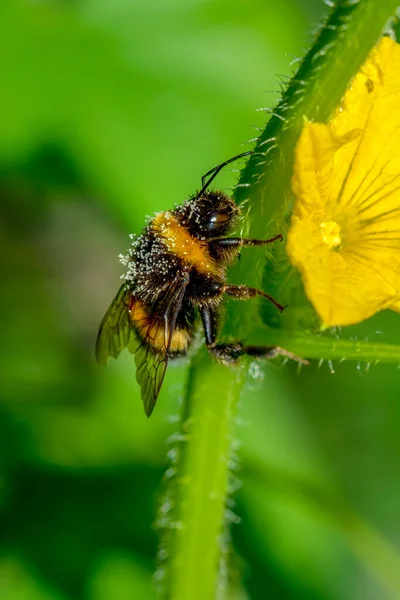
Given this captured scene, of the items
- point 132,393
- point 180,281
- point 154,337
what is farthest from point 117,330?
point 132,393

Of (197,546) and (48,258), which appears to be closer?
(197,546)

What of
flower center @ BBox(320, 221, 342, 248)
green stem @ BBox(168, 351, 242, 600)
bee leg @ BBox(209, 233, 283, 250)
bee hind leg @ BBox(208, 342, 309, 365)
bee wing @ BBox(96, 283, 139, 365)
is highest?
flower center @ BBox(320, 221, 342, 248)

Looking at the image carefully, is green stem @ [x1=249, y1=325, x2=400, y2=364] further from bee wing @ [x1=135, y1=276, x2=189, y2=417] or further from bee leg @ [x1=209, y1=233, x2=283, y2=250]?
bee wing @ [x1=135, y1=276, x2=189, y2=417]

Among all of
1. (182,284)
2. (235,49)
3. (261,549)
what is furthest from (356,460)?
(182,284)

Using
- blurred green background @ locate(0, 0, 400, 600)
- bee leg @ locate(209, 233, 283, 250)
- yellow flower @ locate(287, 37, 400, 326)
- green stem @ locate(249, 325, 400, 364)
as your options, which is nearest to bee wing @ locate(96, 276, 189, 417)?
bee leg @ locate(209, 233, 283, 250)

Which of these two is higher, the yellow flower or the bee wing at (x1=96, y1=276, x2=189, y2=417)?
the yellow flower

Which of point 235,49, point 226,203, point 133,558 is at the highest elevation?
point 235,49

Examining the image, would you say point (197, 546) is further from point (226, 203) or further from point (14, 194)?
point (14, 194)
